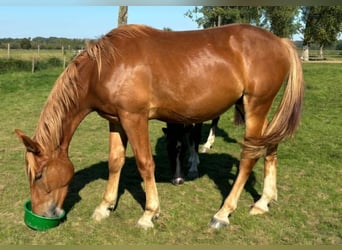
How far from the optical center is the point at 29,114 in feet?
33.9

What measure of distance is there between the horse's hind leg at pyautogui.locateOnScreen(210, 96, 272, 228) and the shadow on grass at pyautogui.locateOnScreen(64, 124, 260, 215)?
0.70m

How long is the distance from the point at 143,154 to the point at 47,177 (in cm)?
92

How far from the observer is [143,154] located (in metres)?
3.68

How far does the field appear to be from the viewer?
354 cm

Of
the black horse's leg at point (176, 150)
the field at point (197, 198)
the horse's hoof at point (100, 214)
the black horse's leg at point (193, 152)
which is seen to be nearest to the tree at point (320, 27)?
the field at point (197, 198)

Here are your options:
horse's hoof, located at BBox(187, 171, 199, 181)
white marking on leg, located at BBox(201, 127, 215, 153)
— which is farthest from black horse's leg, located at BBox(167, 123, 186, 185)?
white marking on leg, located at BBox(201, 127, 215, 153)

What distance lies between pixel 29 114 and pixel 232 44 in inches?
314

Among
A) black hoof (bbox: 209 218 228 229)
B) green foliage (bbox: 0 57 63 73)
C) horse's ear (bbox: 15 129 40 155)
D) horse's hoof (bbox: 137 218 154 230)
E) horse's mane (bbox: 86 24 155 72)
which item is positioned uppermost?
horse's mane (bbox: 86 24 155 72)

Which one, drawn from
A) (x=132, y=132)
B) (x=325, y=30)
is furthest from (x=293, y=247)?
(x=325, y=30)

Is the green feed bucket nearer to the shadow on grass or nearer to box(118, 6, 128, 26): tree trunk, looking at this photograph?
the shadow on grass

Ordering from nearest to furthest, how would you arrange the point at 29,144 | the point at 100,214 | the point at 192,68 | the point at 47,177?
the point at 29,144
the point at 47,177
the point at 192,68
the point at 100,214

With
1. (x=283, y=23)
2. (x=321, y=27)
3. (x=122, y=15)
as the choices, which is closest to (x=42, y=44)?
(x=122, y=15)

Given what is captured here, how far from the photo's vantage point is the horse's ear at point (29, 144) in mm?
3283

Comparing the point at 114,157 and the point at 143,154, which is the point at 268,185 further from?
the point at 114,157
